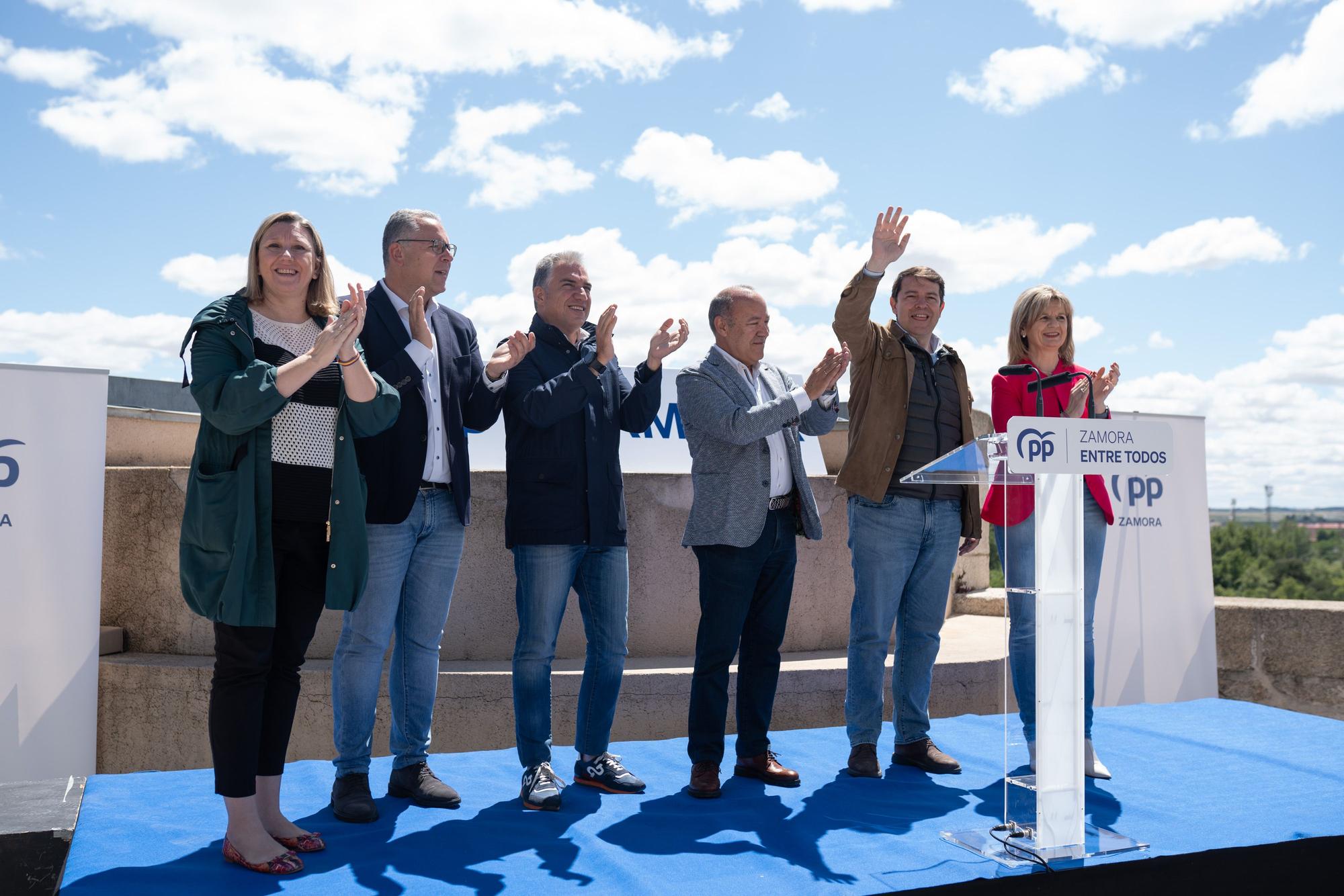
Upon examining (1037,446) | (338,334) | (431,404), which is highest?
(338,334)

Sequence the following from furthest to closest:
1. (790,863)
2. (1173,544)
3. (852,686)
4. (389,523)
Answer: (1173,544), (852,686), (389,523), (790,863)

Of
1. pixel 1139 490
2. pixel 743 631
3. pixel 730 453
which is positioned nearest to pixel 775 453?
pixel 730 453

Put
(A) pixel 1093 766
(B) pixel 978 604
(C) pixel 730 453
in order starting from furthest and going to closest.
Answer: (B) pixel 978 604 → (A) pixel 1093 766 → (C) pixel 730 453

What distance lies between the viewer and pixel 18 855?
9.39ft

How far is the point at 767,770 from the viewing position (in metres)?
3.87

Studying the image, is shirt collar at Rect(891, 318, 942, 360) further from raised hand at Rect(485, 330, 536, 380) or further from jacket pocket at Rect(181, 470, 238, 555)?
jacket pocket at Rect(181, 470, 238, 555)

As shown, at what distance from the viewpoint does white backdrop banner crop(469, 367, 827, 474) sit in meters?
6.56

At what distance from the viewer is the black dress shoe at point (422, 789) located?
3.46 m

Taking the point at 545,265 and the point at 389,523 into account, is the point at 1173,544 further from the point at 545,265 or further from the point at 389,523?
the point at 389,523

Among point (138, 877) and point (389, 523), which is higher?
point (389, 523)

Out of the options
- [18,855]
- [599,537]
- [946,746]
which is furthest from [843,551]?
[18,855]

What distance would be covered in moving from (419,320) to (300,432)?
65 centimetres

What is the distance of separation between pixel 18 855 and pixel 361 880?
3.44 feet

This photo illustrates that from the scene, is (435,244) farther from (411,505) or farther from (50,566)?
(50,566)
